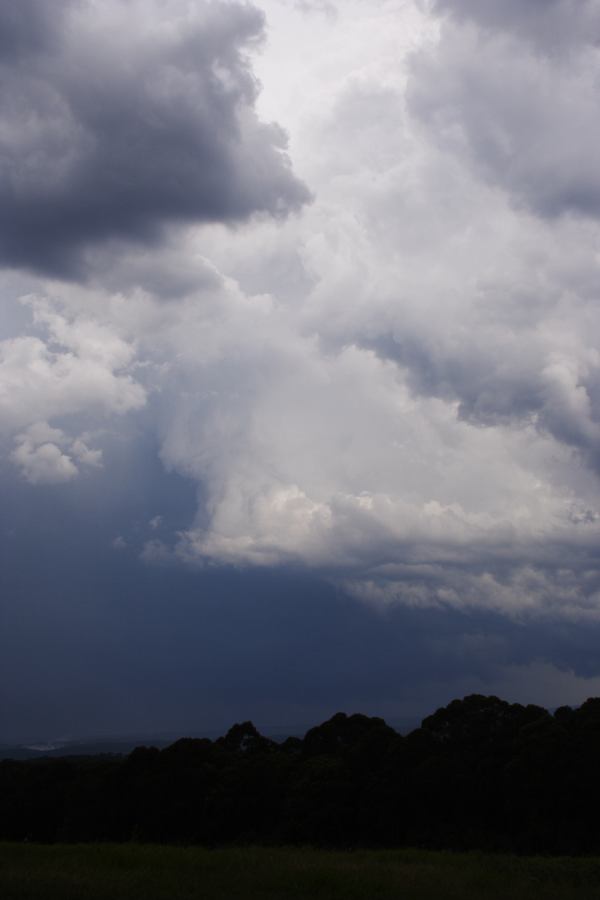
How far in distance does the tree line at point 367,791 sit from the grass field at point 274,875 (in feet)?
17.2

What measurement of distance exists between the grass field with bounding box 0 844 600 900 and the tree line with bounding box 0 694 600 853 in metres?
5.25

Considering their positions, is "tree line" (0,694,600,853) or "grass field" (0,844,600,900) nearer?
"grass field" (0,844,600,900)

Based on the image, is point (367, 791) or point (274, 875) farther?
point (367, 791)

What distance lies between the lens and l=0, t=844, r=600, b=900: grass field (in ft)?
67.0

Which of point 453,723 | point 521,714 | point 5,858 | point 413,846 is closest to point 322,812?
point 413,846

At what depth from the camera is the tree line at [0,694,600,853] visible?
31.1 m

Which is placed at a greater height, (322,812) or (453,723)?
(453,723)

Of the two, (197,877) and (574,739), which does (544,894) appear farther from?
(574,739)

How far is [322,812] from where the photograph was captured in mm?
32438

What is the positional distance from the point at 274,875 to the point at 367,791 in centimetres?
1096

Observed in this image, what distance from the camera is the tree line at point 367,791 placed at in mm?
31125

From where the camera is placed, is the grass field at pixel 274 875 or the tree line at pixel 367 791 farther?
the tree line at pixel 367 791

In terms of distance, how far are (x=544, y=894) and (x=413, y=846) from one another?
10304mm

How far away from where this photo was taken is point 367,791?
32656 millimetres
